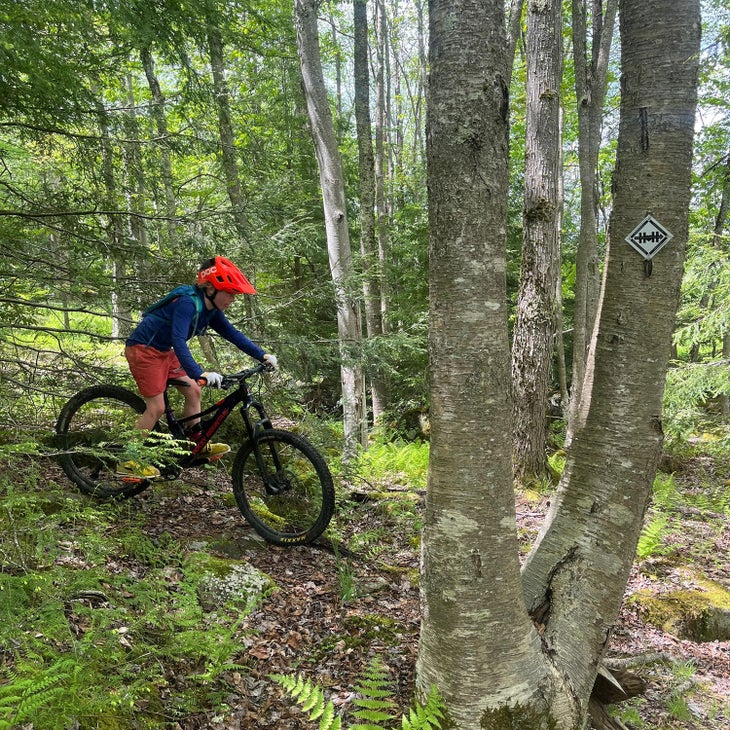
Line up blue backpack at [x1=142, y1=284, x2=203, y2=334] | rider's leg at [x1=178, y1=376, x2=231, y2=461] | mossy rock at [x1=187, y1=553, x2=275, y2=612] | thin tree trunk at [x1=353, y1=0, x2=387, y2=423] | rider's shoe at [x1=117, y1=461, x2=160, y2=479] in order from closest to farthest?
mossy rock at [x1=187, y1=553, x2=275, y2=612] → blue backpack at [x1=142, y1=284, x2=203, y2=334] → rider's shoe at [x1=117, y1=461, x2=160, y2=479] → rider's leg at [x1=178, y1=376, x2=231, y2=461] → thin tree trunk at [x1=353, y1=0, x2=387, y2=423]

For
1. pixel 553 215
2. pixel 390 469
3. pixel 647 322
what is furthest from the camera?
pixel 390 469

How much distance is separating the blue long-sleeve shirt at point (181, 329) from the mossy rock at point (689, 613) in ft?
13.8

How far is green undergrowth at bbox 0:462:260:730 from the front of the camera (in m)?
2.14

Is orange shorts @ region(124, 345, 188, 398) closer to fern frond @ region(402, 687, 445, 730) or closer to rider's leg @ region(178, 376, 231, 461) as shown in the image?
rider's leg @ region(178, 376, 231, 461)

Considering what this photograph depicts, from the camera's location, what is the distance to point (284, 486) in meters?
4.48

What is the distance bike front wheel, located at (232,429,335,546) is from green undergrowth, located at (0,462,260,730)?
0.97 m

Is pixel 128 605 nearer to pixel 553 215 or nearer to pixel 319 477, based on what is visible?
pixel 319 477

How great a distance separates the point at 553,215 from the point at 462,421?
17.7 ft

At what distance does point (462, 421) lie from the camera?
2.39m

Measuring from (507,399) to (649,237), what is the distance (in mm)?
1181

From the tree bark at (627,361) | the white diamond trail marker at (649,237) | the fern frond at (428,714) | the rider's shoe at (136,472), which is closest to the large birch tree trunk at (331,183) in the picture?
the rider's shoe at (136,472)

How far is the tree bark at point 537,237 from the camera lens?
21.9 feet

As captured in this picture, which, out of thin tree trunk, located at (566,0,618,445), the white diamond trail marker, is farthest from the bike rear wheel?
thin tree trunk, located at (566,0,618,445)

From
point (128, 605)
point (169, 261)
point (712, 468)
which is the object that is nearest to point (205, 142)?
point (169, 261)
